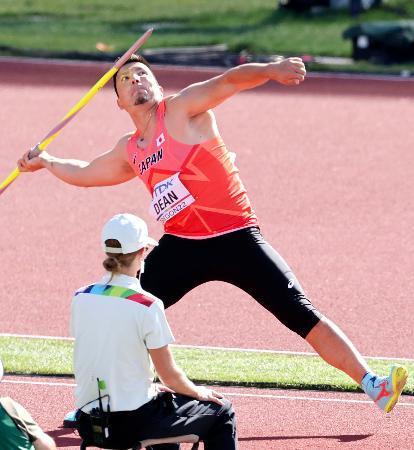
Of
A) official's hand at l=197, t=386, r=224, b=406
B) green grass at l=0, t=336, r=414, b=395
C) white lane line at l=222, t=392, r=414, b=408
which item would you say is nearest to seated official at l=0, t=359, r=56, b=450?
official's hand at l=197, t=386, r=224, b=406

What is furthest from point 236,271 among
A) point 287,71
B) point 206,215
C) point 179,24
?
point 179,24

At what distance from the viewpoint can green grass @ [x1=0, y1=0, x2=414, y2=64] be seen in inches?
967

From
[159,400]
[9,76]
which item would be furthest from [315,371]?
[9,76]

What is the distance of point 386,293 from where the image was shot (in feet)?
36.1

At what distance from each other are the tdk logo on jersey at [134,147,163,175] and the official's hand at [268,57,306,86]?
30.3 inches

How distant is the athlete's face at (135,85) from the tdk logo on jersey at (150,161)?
0.97ft

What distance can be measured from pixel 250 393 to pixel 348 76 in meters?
14.3

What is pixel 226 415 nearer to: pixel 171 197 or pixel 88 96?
pixel 171 197

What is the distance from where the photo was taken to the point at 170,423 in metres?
6.07

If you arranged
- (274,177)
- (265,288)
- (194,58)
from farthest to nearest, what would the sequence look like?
(194,58), (274,177), (265,288)

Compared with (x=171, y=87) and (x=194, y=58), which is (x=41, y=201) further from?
(x=194, y=58)

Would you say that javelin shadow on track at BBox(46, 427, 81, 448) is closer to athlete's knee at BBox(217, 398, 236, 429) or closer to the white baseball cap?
athlete's knee at BBox(217, 398, 236, 429)

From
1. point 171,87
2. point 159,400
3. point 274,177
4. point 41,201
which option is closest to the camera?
point 159,400

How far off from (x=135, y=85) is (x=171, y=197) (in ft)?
2.14
